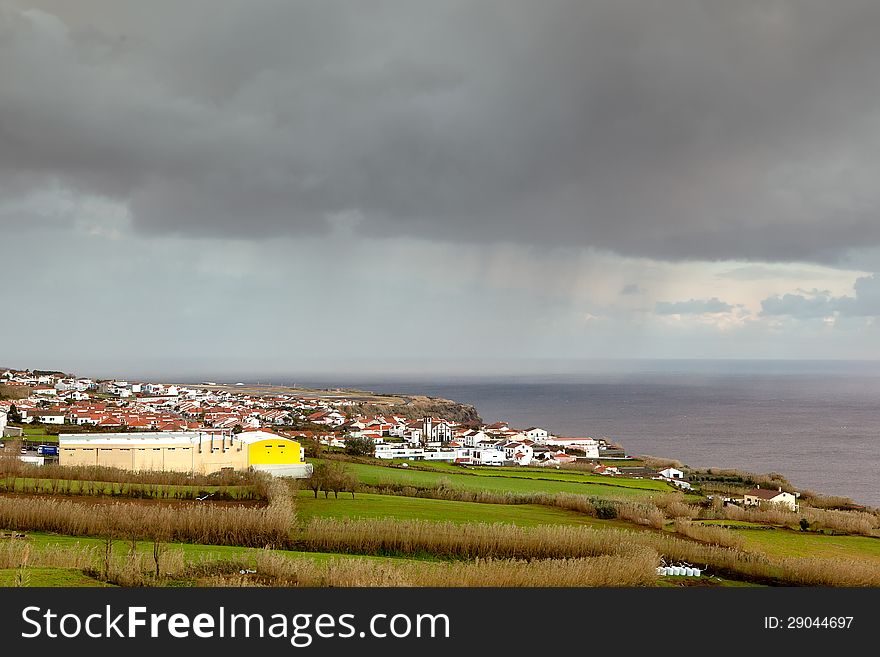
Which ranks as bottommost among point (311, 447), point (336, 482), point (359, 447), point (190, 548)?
point (359, 447)

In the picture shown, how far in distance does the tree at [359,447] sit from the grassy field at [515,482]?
645 cm

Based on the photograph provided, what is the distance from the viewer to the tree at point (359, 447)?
35.0 m

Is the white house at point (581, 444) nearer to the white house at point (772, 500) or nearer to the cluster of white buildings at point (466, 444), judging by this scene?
the cluster of white buildings at point (466, 444)

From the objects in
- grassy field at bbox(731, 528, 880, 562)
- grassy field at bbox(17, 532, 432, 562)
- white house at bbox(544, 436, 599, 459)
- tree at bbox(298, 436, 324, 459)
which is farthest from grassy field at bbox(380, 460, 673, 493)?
grassy field at bbox(17, 532, 432, 562)

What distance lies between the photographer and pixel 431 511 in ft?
54.0

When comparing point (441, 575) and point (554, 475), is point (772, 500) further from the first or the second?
point (441, 575)

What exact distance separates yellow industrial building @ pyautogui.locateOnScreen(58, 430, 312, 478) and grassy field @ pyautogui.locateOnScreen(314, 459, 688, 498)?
9.10ft

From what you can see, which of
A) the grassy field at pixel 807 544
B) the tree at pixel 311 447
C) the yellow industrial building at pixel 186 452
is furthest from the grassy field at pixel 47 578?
the tree at pixel 311 447

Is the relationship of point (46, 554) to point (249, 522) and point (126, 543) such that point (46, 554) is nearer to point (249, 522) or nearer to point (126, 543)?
point (126, 543)

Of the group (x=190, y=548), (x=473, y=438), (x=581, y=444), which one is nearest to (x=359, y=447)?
(x=473, y=438)

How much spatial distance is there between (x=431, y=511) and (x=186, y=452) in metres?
11.6

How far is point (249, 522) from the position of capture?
11570mm
